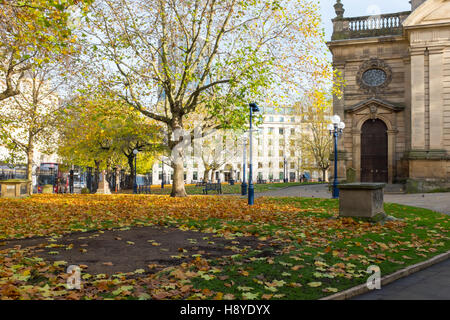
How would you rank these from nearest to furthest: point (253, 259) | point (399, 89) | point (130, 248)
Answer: point (253, 259) < point (130, 248) < point (399, 89)

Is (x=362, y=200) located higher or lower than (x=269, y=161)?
lower

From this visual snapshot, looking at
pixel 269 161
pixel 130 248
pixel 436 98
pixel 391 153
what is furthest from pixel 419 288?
pixel 269 161

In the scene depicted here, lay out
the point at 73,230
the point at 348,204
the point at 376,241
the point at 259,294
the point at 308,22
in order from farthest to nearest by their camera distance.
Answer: the point at 308,22
the point at 348,204
the point at 73,230
the point at 376,241
the point at 259,294

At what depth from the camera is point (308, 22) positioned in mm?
20359

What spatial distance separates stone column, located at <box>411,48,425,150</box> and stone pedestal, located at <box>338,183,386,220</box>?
Result: 674 inches

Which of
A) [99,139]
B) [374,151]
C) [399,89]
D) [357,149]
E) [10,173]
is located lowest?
[10,173]

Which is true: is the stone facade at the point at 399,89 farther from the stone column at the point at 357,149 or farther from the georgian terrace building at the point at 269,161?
the georgian terrace building at the point at 269,161

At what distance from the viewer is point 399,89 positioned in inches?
1110

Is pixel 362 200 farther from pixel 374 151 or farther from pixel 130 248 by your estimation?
pixel 374 151

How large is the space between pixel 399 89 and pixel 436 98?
312 centimetres

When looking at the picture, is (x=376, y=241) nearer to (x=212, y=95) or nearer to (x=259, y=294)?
(x=259, y=294)
